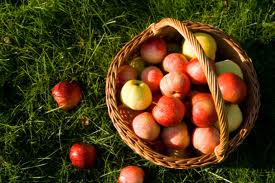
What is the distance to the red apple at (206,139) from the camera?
106 inches

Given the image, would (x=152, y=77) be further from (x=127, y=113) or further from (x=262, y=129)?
(x=262, y=129)

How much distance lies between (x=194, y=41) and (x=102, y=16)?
1.17 m

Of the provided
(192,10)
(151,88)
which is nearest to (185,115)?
(151,88)

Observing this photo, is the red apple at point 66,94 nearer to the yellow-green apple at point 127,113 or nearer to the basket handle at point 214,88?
the yellow-green apple at point 127,113

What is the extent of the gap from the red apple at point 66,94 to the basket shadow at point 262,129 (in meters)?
1.13

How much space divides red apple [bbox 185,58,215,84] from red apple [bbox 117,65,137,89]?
0.36 m

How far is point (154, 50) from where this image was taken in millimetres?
2949

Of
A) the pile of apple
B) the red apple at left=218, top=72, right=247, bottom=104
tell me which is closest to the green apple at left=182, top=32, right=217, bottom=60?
the pile of apple

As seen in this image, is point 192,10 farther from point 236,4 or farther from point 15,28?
point 15,28

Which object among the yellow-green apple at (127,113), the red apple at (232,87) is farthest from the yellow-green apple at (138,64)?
the red apple at (232,87)

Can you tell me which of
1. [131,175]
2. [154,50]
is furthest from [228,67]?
A: [131,175]

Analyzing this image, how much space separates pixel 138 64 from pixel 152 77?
0.19 m

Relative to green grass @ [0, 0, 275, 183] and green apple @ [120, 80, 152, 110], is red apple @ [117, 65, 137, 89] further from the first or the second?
green grass @ [0, 0, 275, 183]

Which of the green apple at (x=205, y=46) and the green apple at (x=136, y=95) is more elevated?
the green apple at (x=205, y=46)
